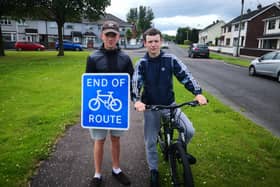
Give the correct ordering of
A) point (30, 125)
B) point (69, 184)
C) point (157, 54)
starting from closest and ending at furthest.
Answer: point (157, 54)
point (69, 184)
point (30, 125)

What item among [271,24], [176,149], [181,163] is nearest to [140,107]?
[176,149]

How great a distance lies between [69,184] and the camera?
10.2 ft

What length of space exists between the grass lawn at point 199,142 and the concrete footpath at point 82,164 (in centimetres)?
21

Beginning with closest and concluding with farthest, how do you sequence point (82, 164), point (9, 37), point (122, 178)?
point (122, 178) → point (82, 164) → point (9, 37)

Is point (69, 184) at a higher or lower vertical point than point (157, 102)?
lower

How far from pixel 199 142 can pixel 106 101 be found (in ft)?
7.76

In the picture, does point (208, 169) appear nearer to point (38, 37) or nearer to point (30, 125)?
point (30, 125)

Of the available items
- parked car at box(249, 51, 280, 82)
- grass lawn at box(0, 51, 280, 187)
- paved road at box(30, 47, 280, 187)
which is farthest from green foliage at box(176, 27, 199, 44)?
paved road at box(30, 47, 280, 187)

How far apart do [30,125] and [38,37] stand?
5413 cm

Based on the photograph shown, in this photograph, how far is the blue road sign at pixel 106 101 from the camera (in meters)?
2.78

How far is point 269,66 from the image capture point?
515 inches

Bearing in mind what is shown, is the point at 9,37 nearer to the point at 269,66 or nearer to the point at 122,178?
the point at 269,66

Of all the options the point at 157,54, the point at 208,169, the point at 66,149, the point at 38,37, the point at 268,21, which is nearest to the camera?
the point at 157,54

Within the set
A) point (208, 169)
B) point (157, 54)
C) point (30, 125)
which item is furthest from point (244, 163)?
point (30, 125)
